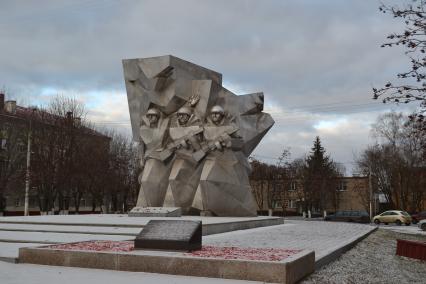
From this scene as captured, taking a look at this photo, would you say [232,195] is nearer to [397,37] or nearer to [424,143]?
[424,143]

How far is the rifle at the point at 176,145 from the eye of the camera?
21094 millimetres

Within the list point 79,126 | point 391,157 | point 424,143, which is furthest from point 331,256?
point 391,157

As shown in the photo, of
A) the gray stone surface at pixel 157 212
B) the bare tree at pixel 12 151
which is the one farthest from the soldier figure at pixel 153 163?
the bare tree at pixel 12 151

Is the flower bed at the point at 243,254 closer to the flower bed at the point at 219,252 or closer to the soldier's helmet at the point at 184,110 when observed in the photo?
the flower bed at the point at 219,252

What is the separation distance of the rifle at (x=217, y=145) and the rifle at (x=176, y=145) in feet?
1.94

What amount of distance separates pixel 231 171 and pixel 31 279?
1419cm

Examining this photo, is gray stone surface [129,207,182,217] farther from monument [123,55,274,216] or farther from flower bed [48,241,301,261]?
flower bed [48,241,301,261]

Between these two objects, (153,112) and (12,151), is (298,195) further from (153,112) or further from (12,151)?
(153,112)

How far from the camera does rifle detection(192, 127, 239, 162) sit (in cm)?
2086

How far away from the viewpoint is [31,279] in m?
7.56

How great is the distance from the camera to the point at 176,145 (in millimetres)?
21281

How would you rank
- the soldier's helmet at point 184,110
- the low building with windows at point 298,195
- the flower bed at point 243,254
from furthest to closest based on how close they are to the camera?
the low building with windows at point 298,195, the soldier's helmet at point 184,110, the flower bed at point 243,254

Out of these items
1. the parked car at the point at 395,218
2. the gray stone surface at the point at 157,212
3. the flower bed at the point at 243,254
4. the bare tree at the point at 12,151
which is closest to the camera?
the flower bed at the point at 243,254

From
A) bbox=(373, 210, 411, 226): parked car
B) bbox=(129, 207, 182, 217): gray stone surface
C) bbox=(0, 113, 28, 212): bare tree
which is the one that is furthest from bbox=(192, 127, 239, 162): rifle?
bbox=(0, 113, 28, 212): bare tree
